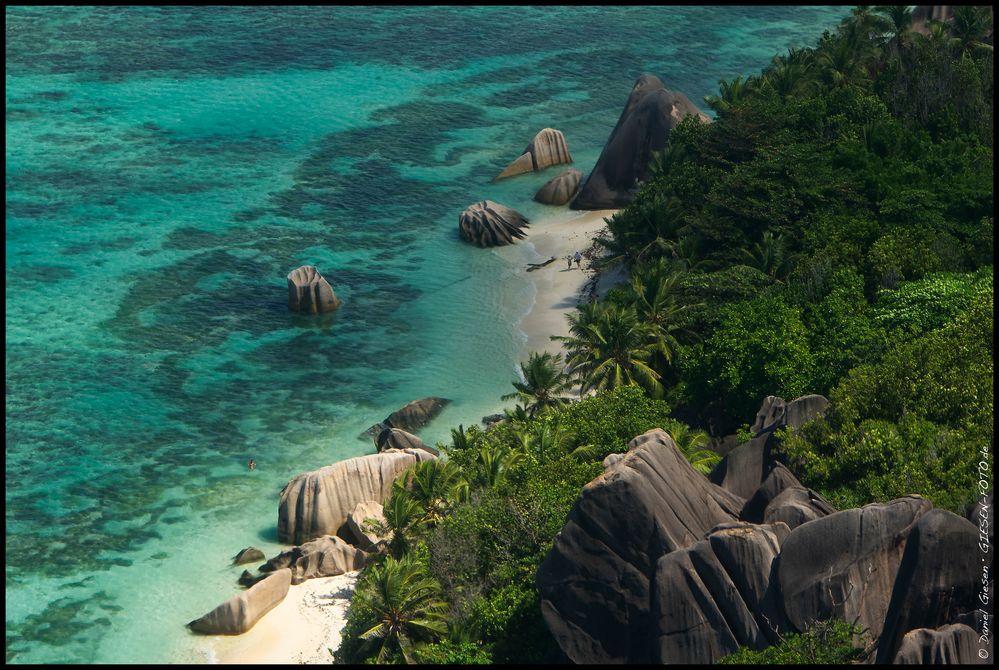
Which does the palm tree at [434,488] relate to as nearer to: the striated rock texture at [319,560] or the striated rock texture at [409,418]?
the striated rock texture at [319,560]

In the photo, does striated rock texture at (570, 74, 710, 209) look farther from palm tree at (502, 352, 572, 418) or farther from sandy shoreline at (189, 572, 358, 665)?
sandy shoreline at (189, 572, 358, 665)

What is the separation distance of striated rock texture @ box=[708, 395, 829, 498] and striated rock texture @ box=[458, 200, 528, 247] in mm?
38441

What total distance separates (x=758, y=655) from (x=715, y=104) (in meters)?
54.5

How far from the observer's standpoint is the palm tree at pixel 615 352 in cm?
5634

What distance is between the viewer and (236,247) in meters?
84.6

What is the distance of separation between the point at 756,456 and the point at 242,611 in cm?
2036

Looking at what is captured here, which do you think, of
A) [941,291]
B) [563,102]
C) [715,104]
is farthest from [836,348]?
[563,102]

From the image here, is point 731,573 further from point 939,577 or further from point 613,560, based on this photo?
point 939,577

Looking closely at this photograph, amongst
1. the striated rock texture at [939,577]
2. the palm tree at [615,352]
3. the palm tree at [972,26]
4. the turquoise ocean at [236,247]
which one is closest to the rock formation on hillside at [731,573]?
the striated rock texture at [939,577]

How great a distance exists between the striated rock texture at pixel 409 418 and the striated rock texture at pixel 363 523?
7.81 m

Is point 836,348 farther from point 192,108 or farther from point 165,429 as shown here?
point 192,108

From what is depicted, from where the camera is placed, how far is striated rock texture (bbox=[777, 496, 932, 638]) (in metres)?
34.4

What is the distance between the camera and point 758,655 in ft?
111

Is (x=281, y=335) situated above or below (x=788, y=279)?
below
